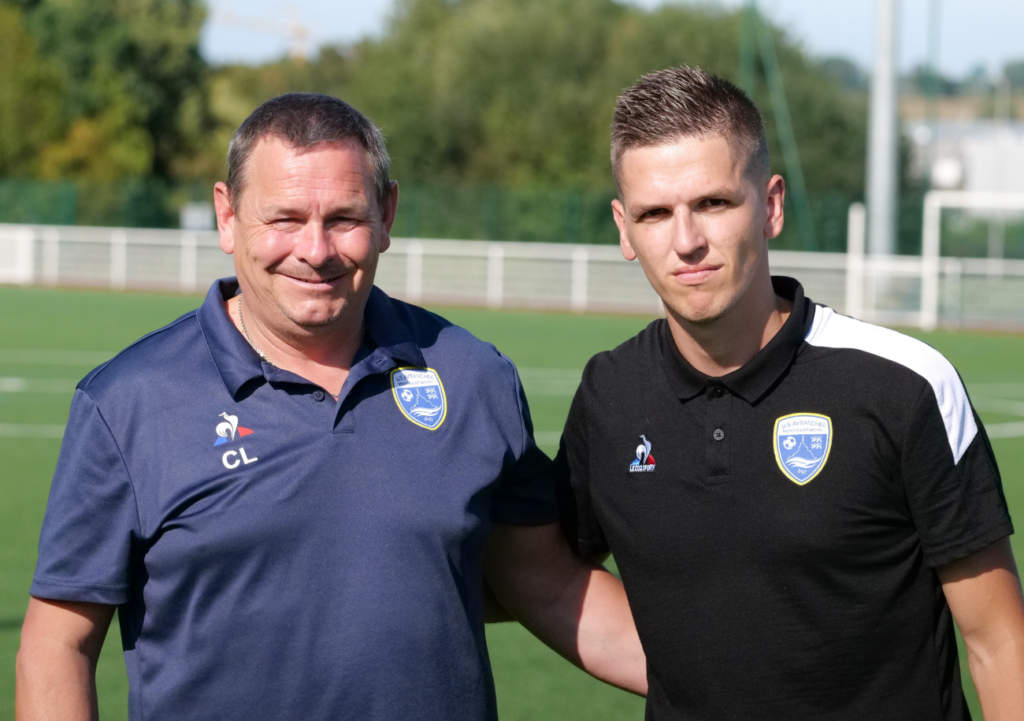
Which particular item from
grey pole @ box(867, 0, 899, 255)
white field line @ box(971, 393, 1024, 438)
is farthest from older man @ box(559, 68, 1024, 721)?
grey pole @ box(867, 0, 899, 255)

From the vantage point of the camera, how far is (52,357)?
1650cm

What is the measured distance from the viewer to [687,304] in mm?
2795

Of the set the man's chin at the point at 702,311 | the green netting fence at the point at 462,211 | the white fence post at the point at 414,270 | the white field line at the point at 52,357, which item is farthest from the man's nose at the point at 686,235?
the green netting fence at the point at 462,211

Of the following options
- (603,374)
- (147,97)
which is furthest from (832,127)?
(603,374)

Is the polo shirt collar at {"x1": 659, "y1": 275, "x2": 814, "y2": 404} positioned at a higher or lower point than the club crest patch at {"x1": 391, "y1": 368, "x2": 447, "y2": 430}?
higher

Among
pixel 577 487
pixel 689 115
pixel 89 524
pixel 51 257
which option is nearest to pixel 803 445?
pixel 577 487

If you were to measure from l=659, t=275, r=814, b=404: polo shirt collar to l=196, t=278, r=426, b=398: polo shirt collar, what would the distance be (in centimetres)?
57

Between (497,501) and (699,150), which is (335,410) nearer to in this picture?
(497,501)

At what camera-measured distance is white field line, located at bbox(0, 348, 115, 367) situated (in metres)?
15.9

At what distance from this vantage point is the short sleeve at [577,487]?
3084 millimetres

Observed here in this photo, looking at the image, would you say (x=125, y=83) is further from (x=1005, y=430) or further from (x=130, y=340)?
(x=1005, y=430)

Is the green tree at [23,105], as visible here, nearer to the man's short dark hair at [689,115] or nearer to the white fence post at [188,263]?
the white fence post at [188,263]

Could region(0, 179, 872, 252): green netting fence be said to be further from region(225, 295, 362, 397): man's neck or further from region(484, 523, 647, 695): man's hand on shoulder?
region(225, 295, 362, 397): man's neck

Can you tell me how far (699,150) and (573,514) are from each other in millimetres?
915
